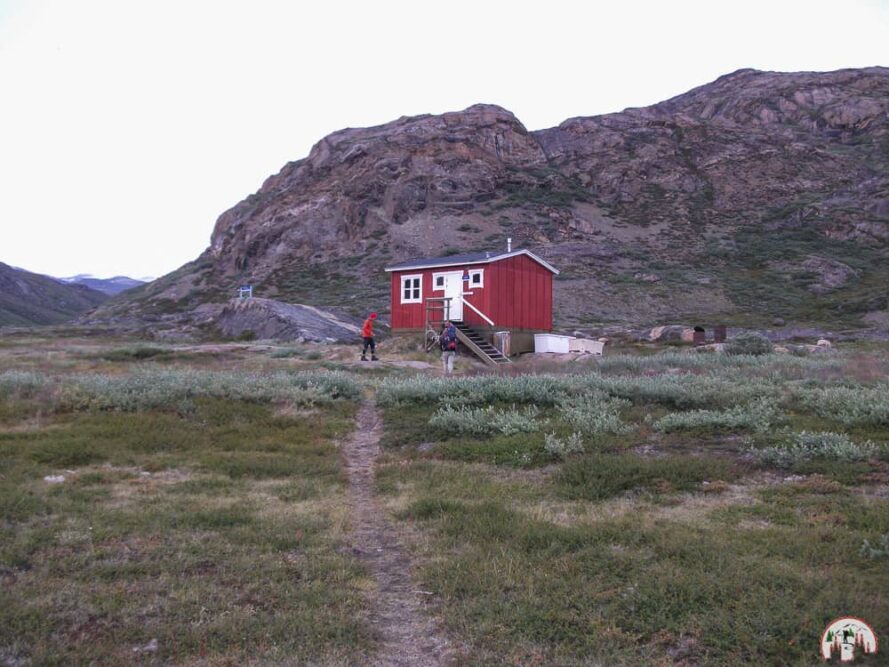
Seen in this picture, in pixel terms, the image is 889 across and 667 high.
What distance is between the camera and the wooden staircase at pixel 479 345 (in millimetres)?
25578

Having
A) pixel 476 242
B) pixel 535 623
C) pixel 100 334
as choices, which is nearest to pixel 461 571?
pixel 535 623

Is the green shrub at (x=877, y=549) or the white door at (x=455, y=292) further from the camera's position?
the white door at (x=455, y=292)

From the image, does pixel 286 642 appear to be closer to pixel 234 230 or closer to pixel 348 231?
pixel 348 231

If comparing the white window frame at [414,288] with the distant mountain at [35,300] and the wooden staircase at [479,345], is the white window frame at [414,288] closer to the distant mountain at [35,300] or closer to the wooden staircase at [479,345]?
the wooden staircase at [479,345]

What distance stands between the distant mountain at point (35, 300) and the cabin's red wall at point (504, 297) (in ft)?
283

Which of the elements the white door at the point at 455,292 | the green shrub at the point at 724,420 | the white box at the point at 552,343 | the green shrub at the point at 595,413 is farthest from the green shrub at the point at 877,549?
the white door at the point at 455,292

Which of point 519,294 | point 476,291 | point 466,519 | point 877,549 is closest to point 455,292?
point 476,291

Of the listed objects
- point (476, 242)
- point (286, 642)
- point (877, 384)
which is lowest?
point (286, 642)

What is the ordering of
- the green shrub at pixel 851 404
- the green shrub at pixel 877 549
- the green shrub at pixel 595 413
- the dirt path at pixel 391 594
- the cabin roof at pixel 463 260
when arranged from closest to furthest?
1. the dirt path at pixel 391 594
2. the green shrub at pixel 877 549
3. the green shrub at pixel 851 404
4. the green shrub at pixel 595 413
5. the cabin roof at pixel 463 260

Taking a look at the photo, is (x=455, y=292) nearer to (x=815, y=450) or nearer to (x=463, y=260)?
(x=463, y=260)

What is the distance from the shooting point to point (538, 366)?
70.1ft

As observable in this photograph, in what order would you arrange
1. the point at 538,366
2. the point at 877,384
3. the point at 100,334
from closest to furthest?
the point at 877,384
the point at 538,366
the point at 100,334

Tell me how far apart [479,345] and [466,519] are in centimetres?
2001

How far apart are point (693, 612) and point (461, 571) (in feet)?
6.18
